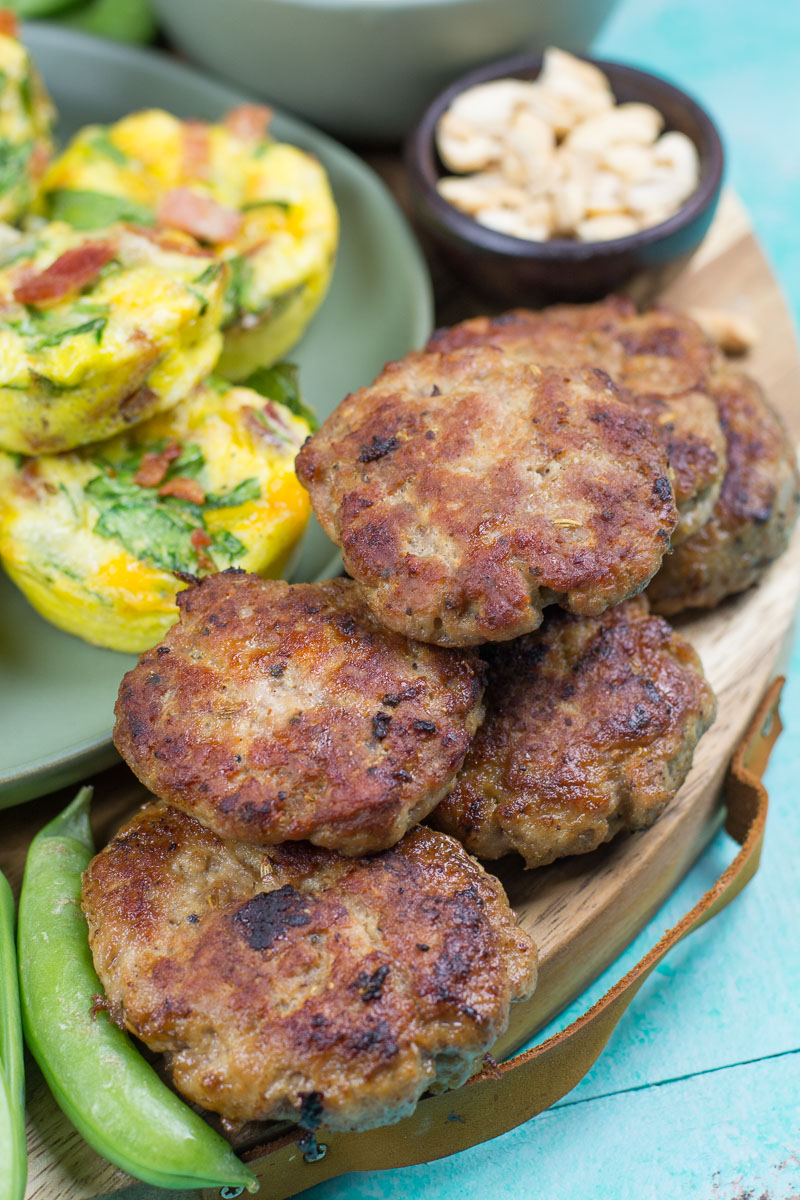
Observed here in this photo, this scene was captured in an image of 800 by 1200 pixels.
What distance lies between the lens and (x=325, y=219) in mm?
4047

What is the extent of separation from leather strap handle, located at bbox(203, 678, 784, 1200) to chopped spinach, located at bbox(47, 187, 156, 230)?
2930mm

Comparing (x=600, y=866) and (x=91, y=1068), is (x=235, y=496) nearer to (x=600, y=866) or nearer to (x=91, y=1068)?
(x=600, y=866)

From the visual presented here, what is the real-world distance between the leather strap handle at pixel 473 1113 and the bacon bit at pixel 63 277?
2.29 metres

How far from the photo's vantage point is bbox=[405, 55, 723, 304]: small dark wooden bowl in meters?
3.93

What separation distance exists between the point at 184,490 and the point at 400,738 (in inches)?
45.5

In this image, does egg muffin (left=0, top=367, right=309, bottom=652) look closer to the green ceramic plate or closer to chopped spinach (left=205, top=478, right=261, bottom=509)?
chopped spinach (left=205, top=478, right=261, bottom=509)

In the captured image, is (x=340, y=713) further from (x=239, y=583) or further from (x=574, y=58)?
(x=574, y=58)

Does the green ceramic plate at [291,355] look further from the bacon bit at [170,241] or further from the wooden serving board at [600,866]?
the bacon bit at [170,241]

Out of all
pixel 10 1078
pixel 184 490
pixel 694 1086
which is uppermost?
pixel 184 490

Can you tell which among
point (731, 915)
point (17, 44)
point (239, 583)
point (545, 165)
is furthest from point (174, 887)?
point (17, 44)

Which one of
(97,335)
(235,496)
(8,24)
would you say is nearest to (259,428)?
(235,496)

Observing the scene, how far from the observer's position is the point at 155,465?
3254 mm

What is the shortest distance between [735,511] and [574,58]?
90.7 inches

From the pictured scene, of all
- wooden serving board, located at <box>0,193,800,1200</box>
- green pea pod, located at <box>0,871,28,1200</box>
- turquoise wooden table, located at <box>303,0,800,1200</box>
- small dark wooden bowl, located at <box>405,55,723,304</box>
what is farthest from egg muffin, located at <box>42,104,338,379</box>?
turquoise wooden table, located at <box>303,0,800,1200</box>
